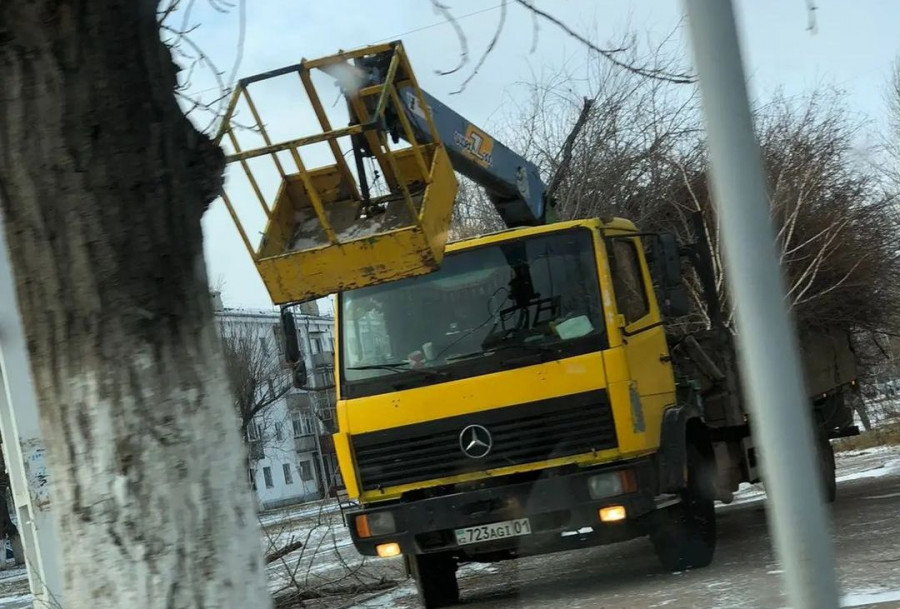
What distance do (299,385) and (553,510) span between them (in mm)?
2206

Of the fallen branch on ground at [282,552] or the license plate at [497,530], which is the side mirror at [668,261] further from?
the fallen branch on ground at [282,552]

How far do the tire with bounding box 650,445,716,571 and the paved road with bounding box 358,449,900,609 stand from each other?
114 millimetres

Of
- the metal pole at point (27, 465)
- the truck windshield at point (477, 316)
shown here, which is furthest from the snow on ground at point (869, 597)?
the metal pole at point (27, 465)

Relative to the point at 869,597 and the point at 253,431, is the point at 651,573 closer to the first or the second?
the point at 869,597

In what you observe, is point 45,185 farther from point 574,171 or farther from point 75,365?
point 574,171

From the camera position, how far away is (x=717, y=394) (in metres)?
9.55

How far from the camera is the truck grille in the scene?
7660 millimetres

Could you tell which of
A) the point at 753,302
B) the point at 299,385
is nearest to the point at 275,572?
the point at 299,385

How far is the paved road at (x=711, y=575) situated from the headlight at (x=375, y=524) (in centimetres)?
123

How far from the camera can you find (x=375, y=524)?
26.0 feet

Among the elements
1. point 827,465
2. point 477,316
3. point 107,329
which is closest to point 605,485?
point 477,316

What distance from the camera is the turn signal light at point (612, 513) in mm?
7539

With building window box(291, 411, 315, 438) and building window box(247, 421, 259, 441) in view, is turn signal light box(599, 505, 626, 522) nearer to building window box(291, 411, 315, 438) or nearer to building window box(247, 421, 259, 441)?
building window box(247, 421, 259, 441)

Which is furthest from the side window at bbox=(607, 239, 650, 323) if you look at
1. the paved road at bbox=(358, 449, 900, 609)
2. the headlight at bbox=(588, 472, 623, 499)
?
the paved road at bbox=(358, 449, 900, 609)
